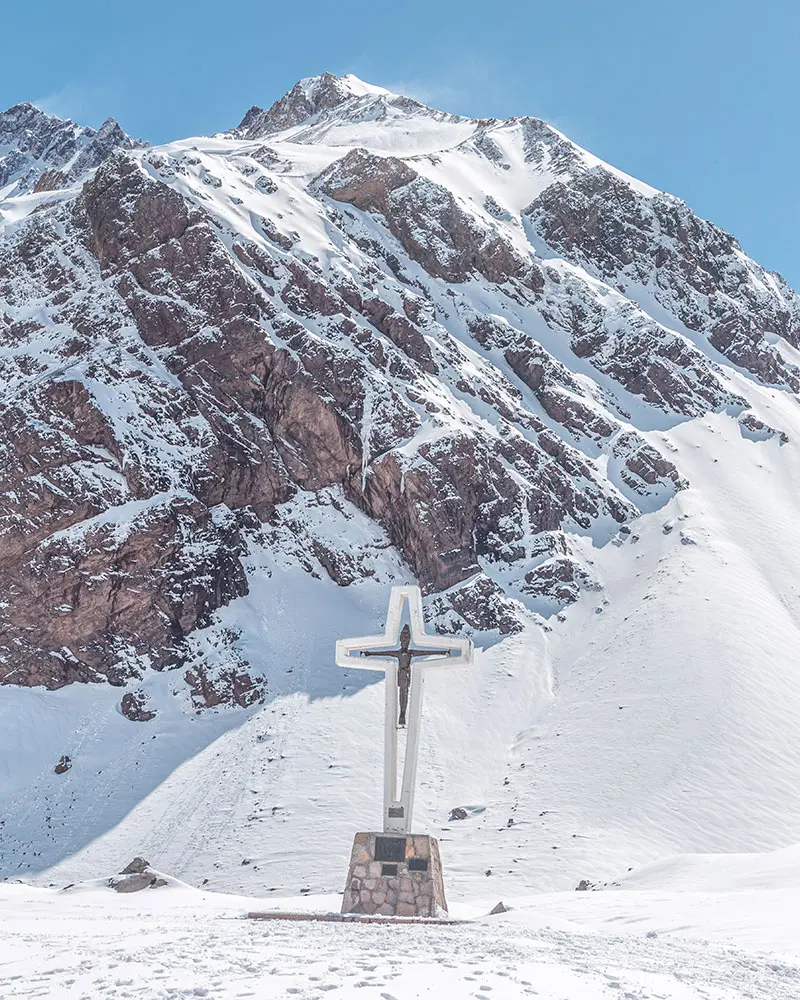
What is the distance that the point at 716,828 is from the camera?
34406 millimetres

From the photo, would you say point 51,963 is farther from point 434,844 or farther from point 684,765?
point 684,765

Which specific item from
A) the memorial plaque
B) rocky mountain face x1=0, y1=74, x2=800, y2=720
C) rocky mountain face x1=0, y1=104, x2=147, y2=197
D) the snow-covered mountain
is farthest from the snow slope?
rocky mountain face x1=0, y1=104, x2=147, y2=197

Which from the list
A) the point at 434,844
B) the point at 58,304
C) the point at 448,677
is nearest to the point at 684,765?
the point at 448,677

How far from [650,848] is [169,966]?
28.1 metres

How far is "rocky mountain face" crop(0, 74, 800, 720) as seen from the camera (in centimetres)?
5112

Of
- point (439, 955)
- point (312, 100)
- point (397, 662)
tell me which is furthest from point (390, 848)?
point (312, 100)

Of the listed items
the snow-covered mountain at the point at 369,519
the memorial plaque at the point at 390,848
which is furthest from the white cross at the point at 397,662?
the snow-covered mountain at the point at 369,519

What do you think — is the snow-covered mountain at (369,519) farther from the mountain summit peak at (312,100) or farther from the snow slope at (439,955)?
the mountain summit peak at (312,100)

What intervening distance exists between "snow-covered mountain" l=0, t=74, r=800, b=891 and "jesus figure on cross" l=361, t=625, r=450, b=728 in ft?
40.1

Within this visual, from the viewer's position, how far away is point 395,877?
20.3 metres

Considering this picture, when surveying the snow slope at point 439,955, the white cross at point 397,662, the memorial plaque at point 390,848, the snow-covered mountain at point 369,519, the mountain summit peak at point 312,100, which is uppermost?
the mountain summit peak at point 312,100

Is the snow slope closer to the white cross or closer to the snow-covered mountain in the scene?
the white cross

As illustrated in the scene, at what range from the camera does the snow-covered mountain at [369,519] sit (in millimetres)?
37781

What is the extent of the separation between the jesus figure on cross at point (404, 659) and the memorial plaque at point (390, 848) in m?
2.90
